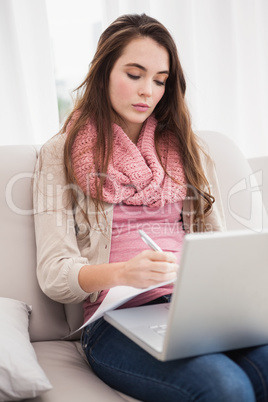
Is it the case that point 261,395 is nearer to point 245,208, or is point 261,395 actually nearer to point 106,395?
point 106,395

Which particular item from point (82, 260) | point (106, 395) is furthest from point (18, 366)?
point (82, 260)

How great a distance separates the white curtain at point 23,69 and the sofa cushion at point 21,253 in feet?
1.72

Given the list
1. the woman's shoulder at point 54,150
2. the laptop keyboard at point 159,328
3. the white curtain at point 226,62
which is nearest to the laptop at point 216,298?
the laptop keyboard at point 159,328

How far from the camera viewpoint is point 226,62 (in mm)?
2338

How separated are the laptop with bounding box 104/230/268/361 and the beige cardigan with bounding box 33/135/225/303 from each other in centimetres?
30

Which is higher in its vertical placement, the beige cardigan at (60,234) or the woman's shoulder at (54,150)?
the woman's shoulder at (54,150)

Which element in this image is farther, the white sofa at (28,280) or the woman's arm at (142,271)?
the white sofa at (28,280)

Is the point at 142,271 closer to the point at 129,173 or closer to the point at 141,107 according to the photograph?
the point at 129,173

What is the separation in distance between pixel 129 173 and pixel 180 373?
0.58 metres

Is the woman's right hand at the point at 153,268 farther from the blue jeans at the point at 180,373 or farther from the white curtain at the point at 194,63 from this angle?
the white curtain at the point at 194,63

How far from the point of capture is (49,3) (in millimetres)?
2066

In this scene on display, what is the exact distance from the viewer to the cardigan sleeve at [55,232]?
1241 millimetres

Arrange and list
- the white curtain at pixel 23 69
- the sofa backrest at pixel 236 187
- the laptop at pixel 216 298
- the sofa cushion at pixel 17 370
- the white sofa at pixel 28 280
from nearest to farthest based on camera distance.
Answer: the laptop at pixel 216 298 → the sofa cushion at pixel 17 370 → the white sofa at pixel 28 280 → the sofa backrest at pixel 236 187 → the white curtain at pixel 23 69

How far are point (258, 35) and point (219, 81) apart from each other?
30 centimetres
